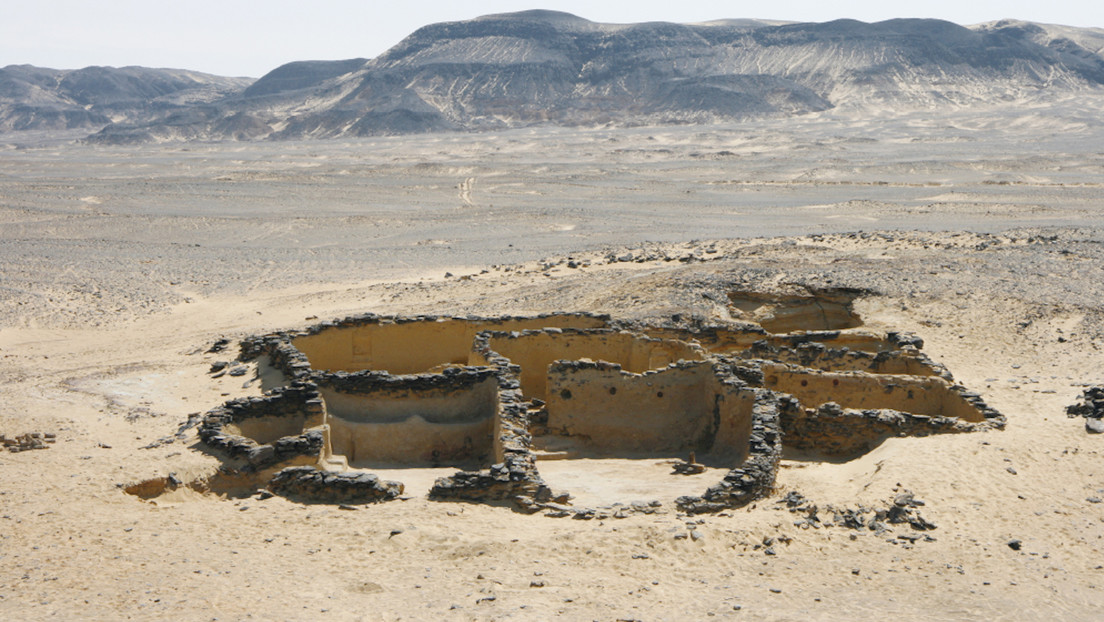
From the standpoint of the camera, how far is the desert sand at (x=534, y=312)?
925 cm

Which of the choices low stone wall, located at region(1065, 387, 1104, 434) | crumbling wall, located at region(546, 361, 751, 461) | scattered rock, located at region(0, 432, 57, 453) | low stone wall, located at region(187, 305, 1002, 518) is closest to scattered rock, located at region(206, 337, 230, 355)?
low stone wall, located at region(187, 305, 1002, 518)

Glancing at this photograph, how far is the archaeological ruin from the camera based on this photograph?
38.8 feet

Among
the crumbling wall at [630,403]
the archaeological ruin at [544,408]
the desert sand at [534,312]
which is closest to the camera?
the desert sand at [534,312]

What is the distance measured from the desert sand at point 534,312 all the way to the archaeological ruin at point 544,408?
17.0 inches

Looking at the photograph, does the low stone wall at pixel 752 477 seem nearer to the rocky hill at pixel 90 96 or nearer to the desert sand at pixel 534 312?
the desert sand at pixel 534 312

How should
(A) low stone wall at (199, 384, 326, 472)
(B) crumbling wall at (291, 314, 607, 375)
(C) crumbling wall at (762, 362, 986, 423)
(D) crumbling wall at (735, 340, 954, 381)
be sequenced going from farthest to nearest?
(B) crumbling wall at (291, 314, 607, 375), (D) crumbling wall at (735, 340, 954, 381), (C) crumbling wall at (762, 362, 986, 423), (A) low stone wall at (199, 384, 326, 472)

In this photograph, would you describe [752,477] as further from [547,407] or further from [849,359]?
[849,359]

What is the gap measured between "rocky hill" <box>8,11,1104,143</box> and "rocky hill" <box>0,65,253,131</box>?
514 centimetres

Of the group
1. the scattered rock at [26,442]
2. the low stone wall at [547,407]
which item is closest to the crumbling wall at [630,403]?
the low stone wall at [547,407]

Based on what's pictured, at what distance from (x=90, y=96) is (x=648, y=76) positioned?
312 feet

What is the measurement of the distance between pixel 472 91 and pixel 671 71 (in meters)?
27.5

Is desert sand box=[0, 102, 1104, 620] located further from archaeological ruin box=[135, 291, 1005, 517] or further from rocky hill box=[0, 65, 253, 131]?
rocky hill box=[0, 65, 253, 131]

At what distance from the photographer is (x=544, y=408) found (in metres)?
15.8

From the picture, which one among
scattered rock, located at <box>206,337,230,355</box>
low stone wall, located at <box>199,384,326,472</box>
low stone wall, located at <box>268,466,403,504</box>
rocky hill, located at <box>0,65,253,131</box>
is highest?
rocky hill, located at <box>0,65,253,131</box>
